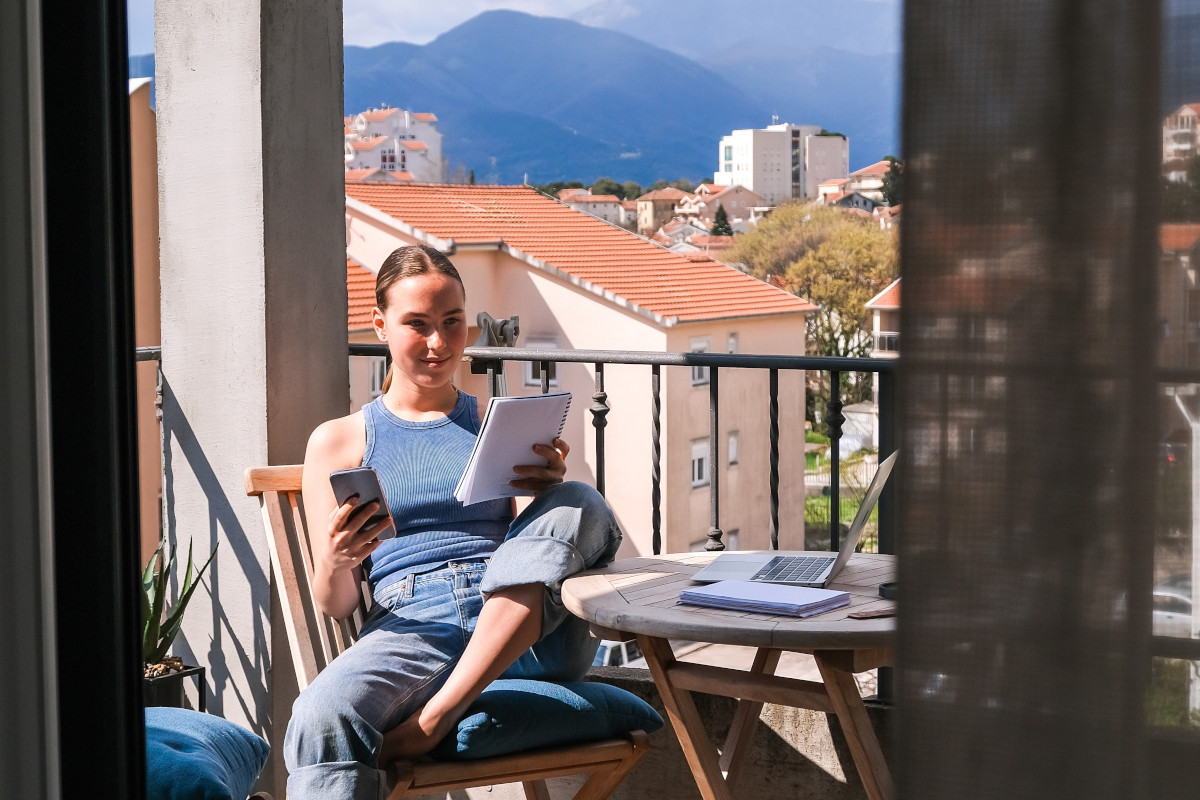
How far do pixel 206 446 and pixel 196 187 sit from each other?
0.59 metres

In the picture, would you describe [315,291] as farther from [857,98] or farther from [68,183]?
[857,98]

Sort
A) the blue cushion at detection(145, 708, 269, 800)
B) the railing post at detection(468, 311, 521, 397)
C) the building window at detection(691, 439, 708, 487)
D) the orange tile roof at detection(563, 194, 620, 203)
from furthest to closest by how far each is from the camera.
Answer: the orange tile roof at detection(563, 194, 620, 203), the building window at detection(691, 439, 708, 487), the railing post at detection(468, 311, 521, 397), the blue cushion at detection(145, 708, 269, 800)

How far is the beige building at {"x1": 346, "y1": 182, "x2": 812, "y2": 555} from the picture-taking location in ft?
82.5

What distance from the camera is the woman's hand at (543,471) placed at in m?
2.05

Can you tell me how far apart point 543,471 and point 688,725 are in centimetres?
50

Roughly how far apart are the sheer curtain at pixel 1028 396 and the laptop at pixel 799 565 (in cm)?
132

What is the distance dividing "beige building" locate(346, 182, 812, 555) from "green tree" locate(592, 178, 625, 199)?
0.82 metres

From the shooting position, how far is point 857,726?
185 cm

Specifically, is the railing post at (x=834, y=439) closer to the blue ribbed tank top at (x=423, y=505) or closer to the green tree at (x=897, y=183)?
the blue ribbed tank top at (x=423, y=505)

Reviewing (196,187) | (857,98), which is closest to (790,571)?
(196,187)

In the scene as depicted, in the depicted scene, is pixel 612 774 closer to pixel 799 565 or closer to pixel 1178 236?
pixel 799 565

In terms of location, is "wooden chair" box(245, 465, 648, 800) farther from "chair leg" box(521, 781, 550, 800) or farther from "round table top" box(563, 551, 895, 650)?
"round table top" box(563, 551, 895, 650)

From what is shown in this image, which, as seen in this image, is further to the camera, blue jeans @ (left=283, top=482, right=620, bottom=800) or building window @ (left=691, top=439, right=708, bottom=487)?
building window @ (left=691, top=439, right=708, bottom=487)

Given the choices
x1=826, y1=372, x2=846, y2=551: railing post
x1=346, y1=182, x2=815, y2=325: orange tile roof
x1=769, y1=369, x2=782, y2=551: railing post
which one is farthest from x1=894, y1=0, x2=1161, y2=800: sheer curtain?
x1=346, y1=182, x2=815, y2=325: orange tile roof
